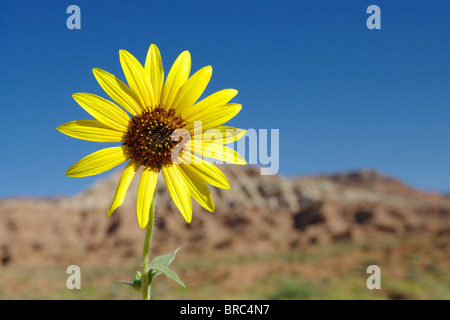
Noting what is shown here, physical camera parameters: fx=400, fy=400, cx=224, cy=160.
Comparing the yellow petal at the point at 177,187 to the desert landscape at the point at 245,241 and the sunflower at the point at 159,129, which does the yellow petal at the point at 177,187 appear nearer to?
the sunflower at the point at 159,129

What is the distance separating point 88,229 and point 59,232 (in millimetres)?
4109

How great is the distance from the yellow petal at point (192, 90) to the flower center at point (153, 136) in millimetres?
65

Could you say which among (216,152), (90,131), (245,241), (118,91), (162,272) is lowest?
(162,272)

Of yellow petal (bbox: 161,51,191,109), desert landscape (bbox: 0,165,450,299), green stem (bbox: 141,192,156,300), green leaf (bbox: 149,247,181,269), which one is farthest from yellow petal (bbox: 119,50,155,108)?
desert landscape (bbox: 0,165,450,299)

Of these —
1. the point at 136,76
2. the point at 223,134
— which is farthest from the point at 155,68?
the point at 223,134

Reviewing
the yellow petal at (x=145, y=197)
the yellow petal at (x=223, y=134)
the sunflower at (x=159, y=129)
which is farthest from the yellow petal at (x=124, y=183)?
the yellow petal at (x=223, y=134)

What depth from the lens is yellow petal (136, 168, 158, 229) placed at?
224cm

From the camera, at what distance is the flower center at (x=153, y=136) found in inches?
100

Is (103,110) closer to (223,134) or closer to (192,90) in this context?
(192,90)

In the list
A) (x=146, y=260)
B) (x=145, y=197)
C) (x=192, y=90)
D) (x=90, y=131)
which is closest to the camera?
(x=146, y=260)

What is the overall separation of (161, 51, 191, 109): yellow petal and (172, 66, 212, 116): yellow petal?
0.04 m

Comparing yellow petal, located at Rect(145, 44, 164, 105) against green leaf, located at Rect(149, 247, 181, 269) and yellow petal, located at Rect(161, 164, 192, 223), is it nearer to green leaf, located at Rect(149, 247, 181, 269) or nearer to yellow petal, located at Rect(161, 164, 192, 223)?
yellow petal, located at Rect(161, 164, 192, 223)

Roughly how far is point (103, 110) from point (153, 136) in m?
0.35

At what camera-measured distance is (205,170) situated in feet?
8.03
